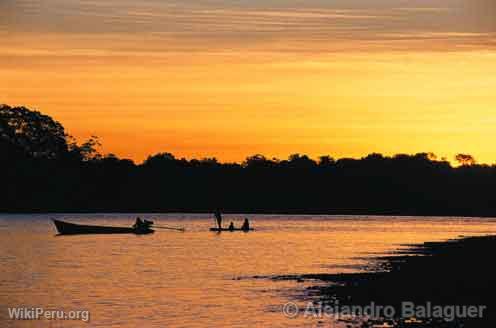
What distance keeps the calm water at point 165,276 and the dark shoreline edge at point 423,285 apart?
6.79 ft

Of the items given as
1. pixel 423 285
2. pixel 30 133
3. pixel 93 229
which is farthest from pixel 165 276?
pixel 30 133

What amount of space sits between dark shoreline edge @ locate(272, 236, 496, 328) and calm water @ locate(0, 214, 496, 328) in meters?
2.07

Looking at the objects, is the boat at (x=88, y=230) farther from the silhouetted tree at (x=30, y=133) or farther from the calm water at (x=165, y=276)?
the silhouetted tree at (x=30, y=133)

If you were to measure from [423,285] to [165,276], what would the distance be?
53.4 feet

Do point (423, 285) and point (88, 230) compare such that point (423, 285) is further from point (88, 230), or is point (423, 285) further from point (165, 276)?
point (88, 230)

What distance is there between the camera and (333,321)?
3619 centimetres

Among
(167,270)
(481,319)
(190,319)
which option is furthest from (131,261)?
(481,319)

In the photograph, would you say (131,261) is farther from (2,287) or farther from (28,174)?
(28,174)

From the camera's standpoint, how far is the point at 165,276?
55812 mm

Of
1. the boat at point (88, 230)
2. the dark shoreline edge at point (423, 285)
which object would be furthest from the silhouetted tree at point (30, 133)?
the dark shoreline edge at point (423, 285)

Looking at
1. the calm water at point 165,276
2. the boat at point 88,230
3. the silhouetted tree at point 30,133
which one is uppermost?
the silhouetted tree at point 30,133

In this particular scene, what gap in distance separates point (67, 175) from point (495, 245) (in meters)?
125

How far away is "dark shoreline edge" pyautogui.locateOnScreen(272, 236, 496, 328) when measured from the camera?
39062mm

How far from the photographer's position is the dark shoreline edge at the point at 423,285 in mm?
39062
